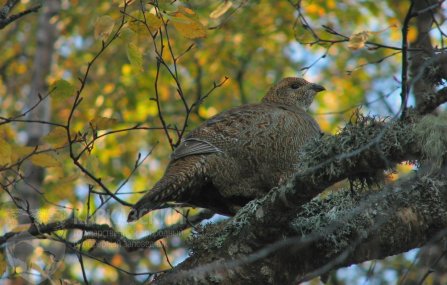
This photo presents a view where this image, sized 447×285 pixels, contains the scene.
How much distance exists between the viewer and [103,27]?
454 centimetres

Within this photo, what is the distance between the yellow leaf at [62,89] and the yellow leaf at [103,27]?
1.43 ft

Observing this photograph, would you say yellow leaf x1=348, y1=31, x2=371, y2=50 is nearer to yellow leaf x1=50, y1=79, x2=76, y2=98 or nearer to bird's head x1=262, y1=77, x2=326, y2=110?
yellow leaf x1=50, y1=79, x2=76, y2=98

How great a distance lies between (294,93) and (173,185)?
273 centimetres

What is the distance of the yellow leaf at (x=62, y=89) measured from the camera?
469cm

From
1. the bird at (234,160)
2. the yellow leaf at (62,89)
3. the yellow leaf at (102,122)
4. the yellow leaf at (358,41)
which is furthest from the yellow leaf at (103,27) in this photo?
the yellow leaf at (358,41)

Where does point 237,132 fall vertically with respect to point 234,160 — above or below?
above

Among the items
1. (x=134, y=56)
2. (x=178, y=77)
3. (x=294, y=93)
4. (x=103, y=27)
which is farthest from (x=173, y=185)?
(x=178, y=77)

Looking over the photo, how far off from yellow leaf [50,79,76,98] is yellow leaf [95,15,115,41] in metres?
0.44

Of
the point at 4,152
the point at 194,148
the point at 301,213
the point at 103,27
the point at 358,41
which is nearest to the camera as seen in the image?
the point at 301,213

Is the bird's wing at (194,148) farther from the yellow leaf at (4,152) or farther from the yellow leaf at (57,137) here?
the yellow leaf at (4,152)

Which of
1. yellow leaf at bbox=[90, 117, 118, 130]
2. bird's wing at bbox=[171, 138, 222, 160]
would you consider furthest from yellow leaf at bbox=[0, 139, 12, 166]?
Answer: bird's wing at bbox=[171, 138, 222, 160]

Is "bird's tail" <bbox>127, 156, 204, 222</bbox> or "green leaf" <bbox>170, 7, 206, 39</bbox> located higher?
"green leaf" <bbox>170, 7, 206, 39</bbox>

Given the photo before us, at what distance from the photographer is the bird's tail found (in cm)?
503

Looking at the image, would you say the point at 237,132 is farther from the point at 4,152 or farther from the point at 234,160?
the point at 4,152
